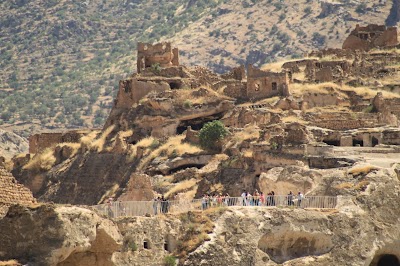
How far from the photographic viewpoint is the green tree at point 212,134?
241ft

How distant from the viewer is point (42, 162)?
83.4 metres

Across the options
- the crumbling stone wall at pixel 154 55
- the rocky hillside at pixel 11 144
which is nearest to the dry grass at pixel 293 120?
the crumbling stone wall at pixel 154 55

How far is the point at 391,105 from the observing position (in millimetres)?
75938

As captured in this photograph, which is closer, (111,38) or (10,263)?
(10,263)

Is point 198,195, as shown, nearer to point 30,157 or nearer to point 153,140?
point 153,140

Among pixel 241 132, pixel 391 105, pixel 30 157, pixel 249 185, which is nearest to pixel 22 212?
pixel 249 185

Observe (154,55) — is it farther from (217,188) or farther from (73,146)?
(217,188)

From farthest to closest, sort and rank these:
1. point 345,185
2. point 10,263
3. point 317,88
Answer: point 317,88
point 345,185
point 10,263

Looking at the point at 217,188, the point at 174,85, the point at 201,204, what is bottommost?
the point at 217,188

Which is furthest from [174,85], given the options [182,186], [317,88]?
[182,186]

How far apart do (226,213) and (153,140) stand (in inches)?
1237

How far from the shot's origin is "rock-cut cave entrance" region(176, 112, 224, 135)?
79375mm

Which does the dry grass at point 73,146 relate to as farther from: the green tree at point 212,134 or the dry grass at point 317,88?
the dry grass at point 317,88

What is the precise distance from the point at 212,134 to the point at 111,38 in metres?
106
